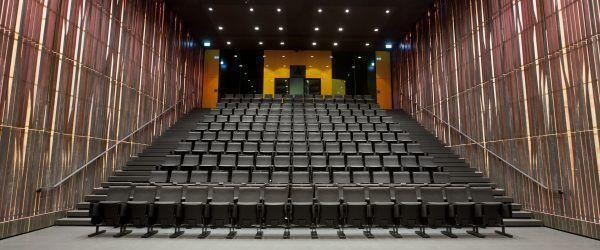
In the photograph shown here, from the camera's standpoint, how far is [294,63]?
44.2 feet

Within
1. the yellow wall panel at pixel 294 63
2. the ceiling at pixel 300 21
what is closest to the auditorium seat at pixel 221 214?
the ceiling at pixel 300 21

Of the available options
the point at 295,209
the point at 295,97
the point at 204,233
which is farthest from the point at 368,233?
the point at 295,97

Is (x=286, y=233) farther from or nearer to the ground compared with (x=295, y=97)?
nearer to the ground

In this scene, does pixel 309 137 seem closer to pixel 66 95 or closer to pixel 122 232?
pixel 122 232

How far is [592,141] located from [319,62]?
31.4 feet

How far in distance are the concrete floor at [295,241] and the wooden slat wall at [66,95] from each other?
64 cm

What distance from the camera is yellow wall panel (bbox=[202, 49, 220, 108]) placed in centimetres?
1313

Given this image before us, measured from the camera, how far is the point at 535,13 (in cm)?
567

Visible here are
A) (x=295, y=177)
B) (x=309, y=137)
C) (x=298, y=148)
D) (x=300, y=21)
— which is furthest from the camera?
(x=300, y=21)

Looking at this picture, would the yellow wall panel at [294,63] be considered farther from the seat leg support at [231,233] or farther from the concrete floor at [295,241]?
the concrete floor at [295,241]

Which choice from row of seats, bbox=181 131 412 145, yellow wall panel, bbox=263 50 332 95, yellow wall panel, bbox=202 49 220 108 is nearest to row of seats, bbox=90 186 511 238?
row of seats, bbox=181 131 412 145

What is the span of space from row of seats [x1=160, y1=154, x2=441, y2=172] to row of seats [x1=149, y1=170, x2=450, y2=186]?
1.30 feet

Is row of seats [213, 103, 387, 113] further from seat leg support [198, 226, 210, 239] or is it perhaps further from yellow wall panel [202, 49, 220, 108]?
seat leg support [198, 226, 210, 239]

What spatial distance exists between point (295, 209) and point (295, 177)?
4.21 ft
